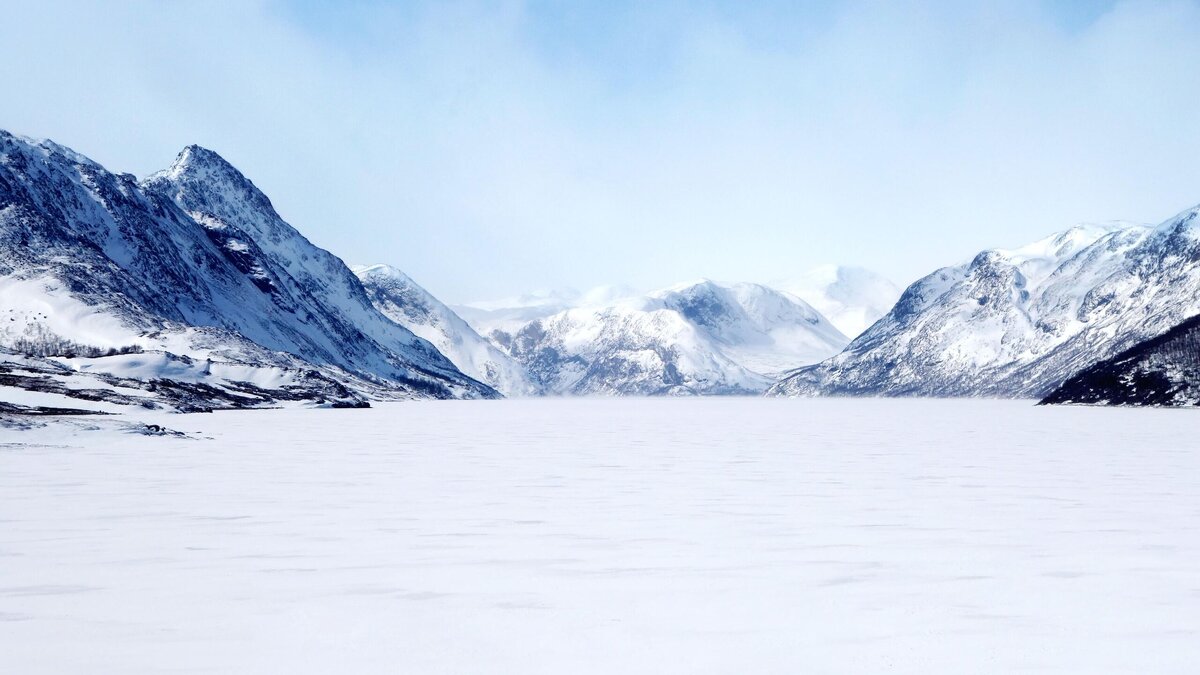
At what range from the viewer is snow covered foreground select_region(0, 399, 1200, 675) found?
13.5 metres

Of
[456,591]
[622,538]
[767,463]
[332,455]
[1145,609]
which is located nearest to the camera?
[1145,609]

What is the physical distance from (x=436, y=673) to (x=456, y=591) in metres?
4.95

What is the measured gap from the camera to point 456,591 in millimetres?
17500

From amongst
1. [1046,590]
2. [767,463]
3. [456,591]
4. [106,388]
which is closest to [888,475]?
[767,463]

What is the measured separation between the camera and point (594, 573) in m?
19.3

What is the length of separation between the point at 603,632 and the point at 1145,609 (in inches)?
355

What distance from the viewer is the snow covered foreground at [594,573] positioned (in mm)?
13484

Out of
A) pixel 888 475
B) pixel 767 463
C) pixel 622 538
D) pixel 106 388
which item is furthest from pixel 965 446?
pixel 106 388

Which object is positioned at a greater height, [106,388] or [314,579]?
[106,388]

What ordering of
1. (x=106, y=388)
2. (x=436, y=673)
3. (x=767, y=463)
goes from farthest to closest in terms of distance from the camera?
(x=106, y=388) → (x=767, y=463) → (x=436, y=673)

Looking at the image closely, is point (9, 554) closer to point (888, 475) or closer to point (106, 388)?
point (888, 475)

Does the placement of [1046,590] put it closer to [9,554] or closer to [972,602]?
[972,602]

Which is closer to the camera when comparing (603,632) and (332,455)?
(603,632)

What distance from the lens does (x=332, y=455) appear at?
56562mm
